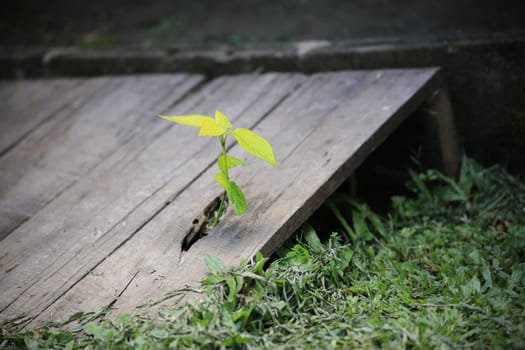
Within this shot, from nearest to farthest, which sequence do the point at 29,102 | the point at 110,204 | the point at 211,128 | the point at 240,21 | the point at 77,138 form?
1. the point at 211,128
2. the point at 110,204
3. the point at 77,138
4. the point at 29,102
5. the point at 240,21

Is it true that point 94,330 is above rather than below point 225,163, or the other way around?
below

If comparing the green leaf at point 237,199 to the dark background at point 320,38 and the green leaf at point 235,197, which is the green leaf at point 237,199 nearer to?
the green leaf at point 235,197

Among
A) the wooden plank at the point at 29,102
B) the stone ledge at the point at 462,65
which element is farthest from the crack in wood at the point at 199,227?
the wooden plank at the point at 29,102

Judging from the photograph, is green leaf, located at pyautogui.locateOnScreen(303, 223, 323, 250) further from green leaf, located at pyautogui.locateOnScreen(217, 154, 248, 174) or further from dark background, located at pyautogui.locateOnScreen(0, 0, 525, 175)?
dark background, located at pyautogui.locateOnScreen(0, 0, 525, 175)

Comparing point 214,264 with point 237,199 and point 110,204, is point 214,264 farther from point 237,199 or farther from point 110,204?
point 110,204

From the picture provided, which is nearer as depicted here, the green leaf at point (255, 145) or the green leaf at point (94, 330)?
the green leaf at point (94, 330)

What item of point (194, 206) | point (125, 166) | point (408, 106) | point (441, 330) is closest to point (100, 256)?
point (194, 206)

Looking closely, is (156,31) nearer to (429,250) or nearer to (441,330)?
(429,250)

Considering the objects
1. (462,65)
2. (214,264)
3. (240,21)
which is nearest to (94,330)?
(214,264)
